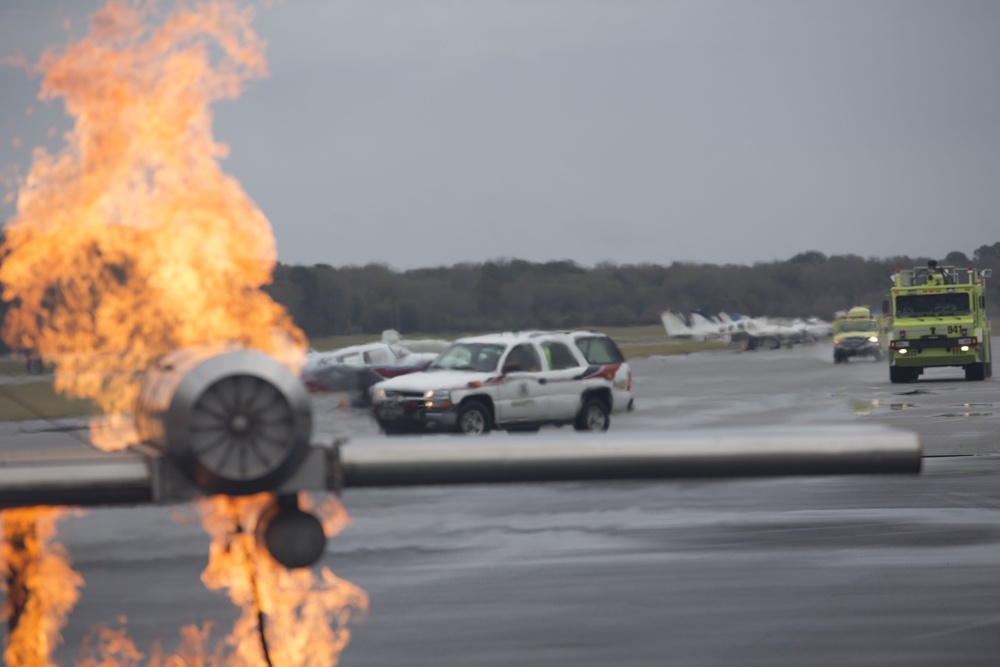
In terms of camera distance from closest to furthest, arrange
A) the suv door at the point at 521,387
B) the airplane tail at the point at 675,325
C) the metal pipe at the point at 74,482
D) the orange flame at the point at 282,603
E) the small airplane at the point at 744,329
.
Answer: the metal pipe at the point at 74,482 → the orange flame at the point at 282,603 → the suv door at the point at 521,387 → the small airplane at the point at 744,329 → the airplane tail at the point at 675,325

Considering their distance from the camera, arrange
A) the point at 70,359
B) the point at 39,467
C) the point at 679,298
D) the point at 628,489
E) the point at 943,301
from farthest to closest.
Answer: the point at 679,298, the point at 943,301, the point at 628,489, the point at 70,359, the point at 39,467

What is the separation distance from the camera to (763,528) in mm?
12656

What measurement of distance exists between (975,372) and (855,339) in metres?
18.3

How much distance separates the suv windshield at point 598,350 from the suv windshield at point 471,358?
1587mm

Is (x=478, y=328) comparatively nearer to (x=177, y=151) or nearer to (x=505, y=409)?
(x=505, y=409)

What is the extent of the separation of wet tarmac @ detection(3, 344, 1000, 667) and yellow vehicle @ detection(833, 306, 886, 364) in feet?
120

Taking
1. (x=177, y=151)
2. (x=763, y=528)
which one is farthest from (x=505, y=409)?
(x=177, y=151)

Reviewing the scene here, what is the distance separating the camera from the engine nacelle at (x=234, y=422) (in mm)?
3707

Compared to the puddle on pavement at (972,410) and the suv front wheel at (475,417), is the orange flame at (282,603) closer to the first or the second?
the suv front wheel at (475,417)

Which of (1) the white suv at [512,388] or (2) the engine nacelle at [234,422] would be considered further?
(1) the white suv at [512,388]

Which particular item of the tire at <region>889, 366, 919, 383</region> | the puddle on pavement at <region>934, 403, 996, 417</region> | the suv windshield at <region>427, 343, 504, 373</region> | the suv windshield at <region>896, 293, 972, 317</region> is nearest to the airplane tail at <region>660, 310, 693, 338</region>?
the tire at <region>889, 366, 919, 383</region>

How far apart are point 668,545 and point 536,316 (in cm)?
3252

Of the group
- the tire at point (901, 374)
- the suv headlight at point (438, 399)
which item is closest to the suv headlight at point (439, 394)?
the suv headlight at point (438, 399)

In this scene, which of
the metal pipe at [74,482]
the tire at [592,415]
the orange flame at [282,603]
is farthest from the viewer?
the tire at [592,415]
